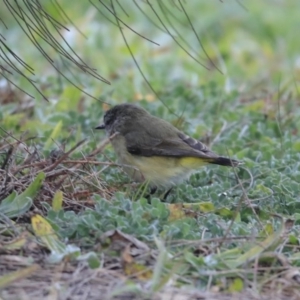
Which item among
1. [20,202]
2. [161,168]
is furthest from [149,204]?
[161,168]

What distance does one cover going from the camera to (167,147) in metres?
5.64

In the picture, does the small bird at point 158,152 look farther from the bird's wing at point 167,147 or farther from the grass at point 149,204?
the grass at point 149,204

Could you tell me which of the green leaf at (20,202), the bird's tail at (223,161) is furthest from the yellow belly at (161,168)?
the green leaf at (20,202)

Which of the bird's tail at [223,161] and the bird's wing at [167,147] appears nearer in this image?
the bird's tail at [223,161]

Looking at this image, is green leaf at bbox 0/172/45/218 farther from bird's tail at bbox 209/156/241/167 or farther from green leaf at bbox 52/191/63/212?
bird's tail at bbox 209/156/241/167

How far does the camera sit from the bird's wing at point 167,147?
5.53 m

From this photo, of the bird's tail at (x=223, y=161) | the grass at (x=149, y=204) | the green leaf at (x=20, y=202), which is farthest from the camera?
the bird's tail at (x=223, y=161)

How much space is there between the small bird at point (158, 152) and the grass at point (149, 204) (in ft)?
0.47

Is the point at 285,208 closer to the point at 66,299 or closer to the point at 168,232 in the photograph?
the point at 168,232

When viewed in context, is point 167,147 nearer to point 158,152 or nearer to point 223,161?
point 158,152

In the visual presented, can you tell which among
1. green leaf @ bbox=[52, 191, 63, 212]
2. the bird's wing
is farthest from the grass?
the bird's wing

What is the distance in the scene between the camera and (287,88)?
793cm

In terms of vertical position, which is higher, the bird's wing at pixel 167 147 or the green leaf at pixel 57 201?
the bird's wing at pixel 167 147

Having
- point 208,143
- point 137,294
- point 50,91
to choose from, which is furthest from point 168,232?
point 50,91
